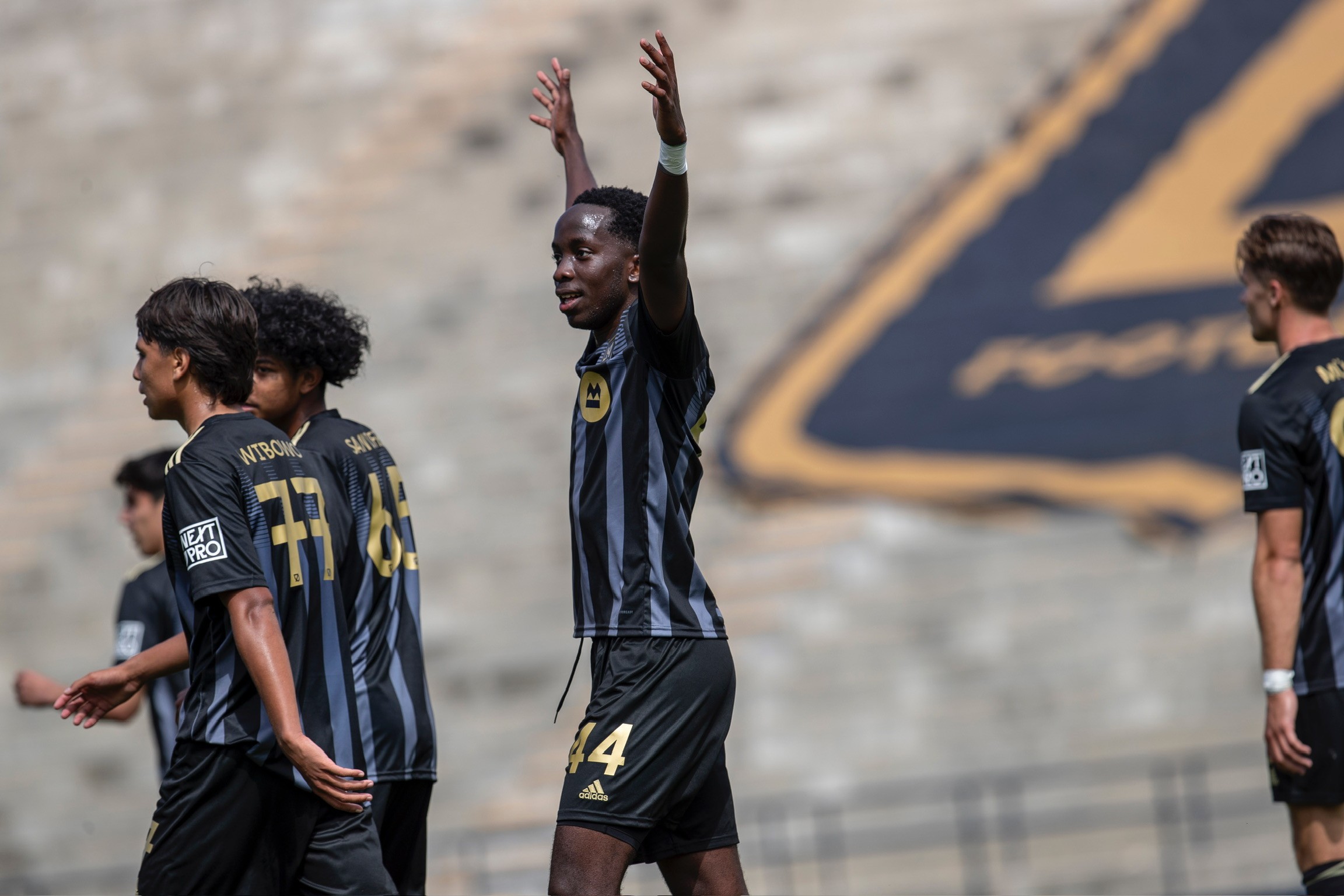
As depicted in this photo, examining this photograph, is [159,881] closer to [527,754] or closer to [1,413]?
[527,754]

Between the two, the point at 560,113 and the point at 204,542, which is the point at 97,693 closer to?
the point at 204,542

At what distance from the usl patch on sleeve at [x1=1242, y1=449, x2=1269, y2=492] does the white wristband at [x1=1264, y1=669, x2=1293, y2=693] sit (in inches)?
20.3

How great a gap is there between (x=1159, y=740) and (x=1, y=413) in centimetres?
987

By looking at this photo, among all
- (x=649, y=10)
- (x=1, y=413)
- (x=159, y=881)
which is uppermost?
(x=649, y=10)

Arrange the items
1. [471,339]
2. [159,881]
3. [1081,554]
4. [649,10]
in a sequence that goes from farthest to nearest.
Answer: [649,10], [471,339], [1081,554], [159,881]

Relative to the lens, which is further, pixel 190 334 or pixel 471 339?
pixel 471 339

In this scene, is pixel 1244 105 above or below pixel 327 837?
above

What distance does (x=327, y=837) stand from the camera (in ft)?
10.6

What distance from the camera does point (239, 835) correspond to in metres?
3.12

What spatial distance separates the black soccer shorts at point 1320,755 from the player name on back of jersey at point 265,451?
2.81 metres

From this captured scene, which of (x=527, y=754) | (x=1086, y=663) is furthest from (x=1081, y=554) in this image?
(x=527, y=754)

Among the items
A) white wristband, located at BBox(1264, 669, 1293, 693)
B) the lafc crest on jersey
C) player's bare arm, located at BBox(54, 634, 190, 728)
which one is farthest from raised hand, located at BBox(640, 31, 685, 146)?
the lafc crest on jersey

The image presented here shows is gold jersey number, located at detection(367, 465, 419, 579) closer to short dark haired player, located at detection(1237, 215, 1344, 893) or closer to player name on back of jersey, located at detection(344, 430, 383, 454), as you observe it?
player name on back of jersey, located at detection(344, 430, 383, 454)

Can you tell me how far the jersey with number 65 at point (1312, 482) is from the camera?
12.7 ft
